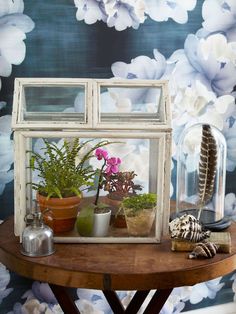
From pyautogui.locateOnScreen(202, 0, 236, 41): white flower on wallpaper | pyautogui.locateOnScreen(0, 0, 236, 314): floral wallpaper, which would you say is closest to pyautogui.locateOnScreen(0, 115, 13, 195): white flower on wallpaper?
pyautogui.locateOnScreen(0, 0, 236, 314): floral wallpaper

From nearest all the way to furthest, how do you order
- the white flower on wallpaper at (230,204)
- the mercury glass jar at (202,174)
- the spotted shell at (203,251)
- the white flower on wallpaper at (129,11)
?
1. the spotted shell at (203,251)
2. the mercury glass jar at (202,174)
3. the white flower on wallpaper at (129,11)
4. the white flower on wallpaper at (230,204)

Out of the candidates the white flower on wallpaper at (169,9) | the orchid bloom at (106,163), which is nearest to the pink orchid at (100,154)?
the orchid bloom at (106,163)

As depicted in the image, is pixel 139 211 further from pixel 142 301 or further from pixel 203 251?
pixel 142 301

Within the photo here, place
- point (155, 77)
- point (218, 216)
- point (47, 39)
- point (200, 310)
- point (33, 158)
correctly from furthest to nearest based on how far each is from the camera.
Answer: point (200, 310) < point (155, 77) < point (47, 39) < point (218, 216) < point (33, 158)

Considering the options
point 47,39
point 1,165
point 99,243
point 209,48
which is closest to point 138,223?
point 99,243

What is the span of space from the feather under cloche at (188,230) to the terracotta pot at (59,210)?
0.32 meters

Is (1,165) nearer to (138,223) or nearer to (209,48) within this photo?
(138,223)

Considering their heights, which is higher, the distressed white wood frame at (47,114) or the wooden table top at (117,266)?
the distressed white wood frame at (47,114)

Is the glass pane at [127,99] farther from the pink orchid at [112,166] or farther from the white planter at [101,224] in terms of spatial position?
the white planter at [101,224]

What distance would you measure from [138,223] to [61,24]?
873 millimetres

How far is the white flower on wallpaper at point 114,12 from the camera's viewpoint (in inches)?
88.4

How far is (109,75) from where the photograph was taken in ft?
7.64

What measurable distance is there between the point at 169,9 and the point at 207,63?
289mm

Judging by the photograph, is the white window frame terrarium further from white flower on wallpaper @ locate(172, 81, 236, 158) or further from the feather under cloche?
white flower on wallpaper @ locate(172, 81, 236, 158)
